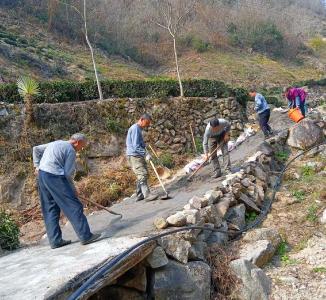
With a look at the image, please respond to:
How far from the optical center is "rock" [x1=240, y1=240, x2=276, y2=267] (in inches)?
231

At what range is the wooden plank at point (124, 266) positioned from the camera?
155 inches

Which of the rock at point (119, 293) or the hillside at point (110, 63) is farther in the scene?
the hillside at point (110, 63)

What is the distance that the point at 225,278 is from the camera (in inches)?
215

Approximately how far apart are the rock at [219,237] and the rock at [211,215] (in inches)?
5.0

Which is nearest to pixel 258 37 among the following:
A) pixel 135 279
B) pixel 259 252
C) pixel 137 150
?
pixel 137 150

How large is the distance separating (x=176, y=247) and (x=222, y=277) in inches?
30.5

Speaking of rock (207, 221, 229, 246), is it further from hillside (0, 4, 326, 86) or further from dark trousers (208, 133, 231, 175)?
hillside (0, 4, 326, 86)

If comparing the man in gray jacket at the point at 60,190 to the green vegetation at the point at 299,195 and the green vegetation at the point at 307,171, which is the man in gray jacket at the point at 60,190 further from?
the green vegetation at the point at 307,171

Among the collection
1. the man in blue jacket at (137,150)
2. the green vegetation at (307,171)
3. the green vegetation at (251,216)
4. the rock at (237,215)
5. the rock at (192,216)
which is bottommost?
the green vegetation at (307,171)

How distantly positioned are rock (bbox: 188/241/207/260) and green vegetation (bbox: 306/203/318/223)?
2.46 metres

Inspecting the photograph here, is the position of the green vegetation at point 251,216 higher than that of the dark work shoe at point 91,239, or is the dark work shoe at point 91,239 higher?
the dark work shoe at point 91,239

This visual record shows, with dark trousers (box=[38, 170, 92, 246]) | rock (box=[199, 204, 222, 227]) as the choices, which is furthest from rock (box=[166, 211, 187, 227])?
dark trousers (box=[38, 170, 92, 246])

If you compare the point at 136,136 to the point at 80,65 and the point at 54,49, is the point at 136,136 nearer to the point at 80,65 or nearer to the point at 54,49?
the point at 80,65

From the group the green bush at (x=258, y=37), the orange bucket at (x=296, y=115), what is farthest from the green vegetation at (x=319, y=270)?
the green bush at (x=258, y=37)
